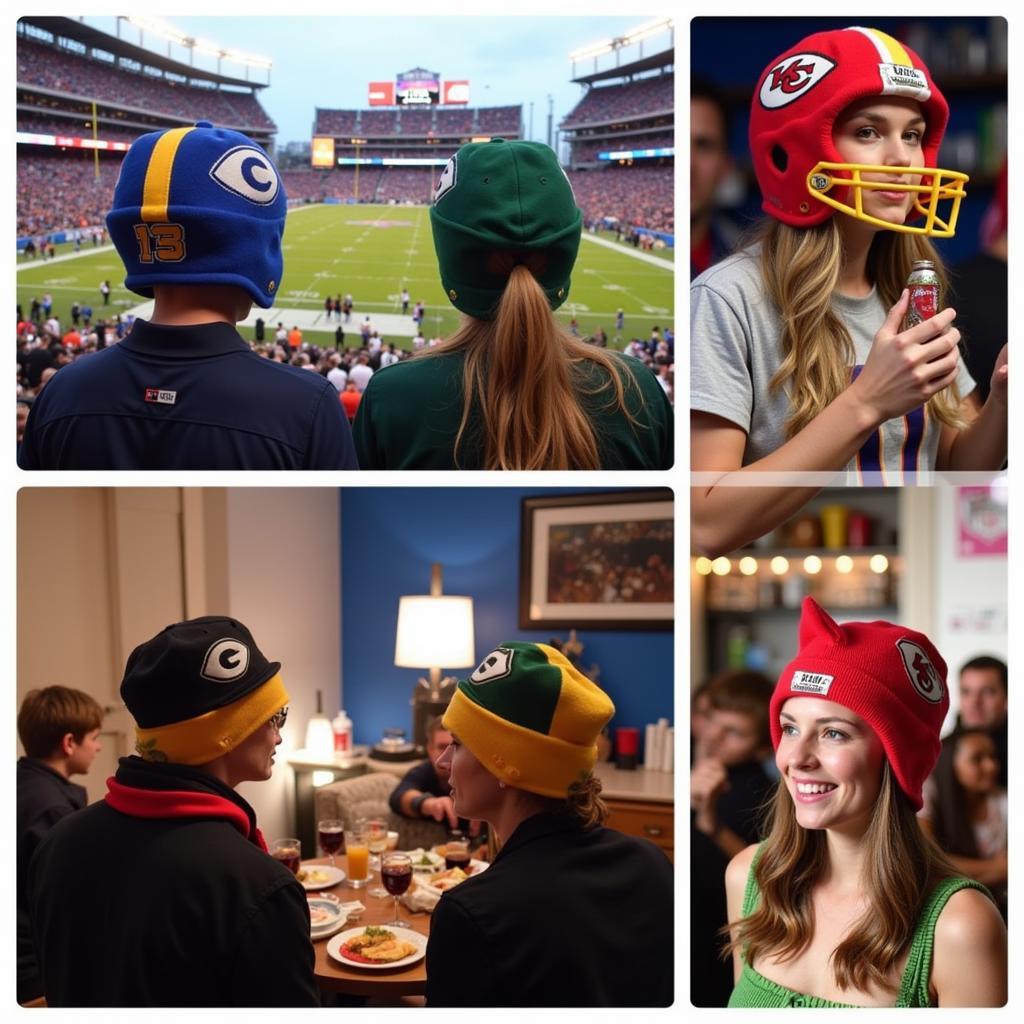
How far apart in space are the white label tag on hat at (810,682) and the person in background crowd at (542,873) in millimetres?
297

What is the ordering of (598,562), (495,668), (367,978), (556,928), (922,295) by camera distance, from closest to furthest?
(922,295) < (556,928) < (495,668) < (367,978) < (598,562)

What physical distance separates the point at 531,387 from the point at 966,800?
3.71 ft

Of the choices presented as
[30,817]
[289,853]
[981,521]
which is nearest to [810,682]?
[981,521]

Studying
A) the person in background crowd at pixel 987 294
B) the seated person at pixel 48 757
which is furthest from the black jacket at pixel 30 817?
the person in background crowd at pixel 987 294

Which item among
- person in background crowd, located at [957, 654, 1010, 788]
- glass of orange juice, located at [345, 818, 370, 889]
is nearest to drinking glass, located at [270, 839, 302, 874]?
glass of orange juice, located at [345, 818, 370, 889]

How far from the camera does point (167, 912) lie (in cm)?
136

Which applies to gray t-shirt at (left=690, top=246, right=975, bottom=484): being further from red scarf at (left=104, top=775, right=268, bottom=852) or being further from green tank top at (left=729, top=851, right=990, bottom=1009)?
red scarf at (left=104, top=775, right=268, bottom=852)

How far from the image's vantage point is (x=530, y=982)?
144 cm

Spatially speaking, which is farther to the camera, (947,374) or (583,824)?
(583,824)

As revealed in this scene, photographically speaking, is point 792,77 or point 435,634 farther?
point 435,634

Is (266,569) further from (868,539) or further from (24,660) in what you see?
(868,539)

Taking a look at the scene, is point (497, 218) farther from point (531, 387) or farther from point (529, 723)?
point (529, 723)
